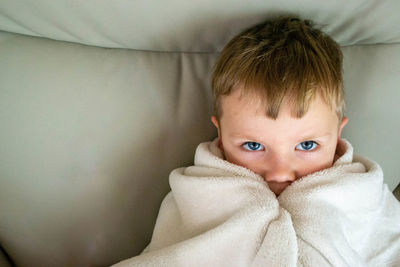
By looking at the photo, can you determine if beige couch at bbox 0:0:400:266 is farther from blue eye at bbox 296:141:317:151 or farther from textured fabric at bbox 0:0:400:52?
→ blue eye at bbox 296:141:317:151

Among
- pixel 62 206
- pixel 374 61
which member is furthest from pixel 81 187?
pixel 374 61

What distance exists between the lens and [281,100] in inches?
26.6

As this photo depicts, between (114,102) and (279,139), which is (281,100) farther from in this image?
(114,102)

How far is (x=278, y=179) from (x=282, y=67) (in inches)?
9.1

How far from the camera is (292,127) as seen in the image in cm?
69

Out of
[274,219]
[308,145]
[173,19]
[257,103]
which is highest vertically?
[173,19]

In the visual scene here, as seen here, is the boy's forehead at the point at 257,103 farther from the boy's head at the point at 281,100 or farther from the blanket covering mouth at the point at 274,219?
the blanket covering mouth at the point at 274,219

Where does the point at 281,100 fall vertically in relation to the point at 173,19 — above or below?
below

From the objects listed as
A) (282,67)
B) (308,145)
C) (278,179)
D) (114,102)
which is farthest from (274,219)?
(114,102)

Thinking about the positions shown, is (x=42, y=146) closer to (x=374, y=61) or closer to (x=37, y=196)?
(x=37, y=196)

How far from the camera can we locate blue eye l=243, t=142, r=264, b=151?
754 millimetres

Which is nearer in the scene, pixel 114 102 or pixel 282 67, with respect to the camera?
pixel 282 67

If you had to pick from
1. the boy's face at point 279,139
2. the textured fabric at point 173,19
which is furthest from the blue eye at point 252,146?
the textured fabric at point 173,19

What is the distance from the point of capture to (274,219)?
25.4 inches
